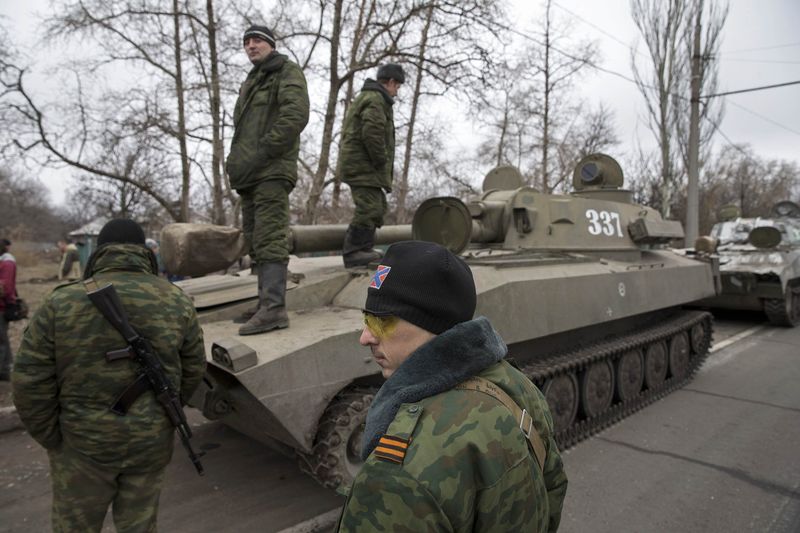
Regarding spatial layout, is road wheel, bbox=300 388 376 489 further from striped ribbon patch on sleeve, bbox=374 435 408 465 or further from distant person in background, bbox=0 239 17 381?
distant person in background, bbox=0 239 17 381

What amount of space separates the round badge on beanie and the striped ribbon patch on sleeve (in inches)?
11.2

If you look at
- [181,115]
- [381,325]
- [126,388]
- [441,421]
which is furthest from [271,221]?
[181,115]

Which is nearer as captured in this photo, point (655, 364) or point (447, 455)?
point (447, 455)

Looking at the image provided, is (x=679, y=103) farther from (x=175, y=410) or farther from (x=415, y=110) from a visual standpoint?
(x=175, y=410)

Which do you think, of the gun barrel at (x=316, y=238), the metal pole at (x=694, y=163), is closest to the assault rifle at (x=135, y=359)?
the gun barrel at (x=316, y=238)

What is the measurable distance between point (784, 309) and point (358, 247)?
913 centimetres

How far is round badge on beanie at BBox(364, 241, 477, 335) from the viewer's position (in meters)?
1.25

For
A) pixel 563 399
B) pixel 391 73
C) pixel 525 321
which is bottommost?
pixel 563 399

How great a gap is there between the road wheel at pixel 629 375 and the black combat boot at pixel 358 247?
283cm

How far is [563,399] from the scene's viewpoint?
501 centimetres

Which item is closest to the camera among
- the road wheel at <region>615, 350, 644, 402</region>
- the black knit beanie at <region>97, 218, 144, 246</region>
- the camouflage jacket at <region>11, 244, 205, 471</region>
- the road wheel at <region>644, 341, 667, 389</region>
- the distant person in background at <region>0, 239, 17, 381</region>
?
the camouflage jacket at <region>11, 244, 205, 471</region>

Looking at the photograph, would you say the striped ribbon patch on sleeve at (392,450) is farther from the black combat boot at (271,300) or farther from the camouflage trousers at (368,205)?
the camouflage trousers at (368,205)

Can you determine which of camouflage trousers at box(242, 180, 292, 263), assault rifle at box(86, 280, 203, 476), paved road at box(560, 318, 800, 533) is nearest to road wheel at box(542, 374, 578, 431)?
paved road at box(560, 318, 800, 533)

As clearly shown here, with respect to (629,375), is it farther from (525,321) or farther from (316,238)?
(316,238)
